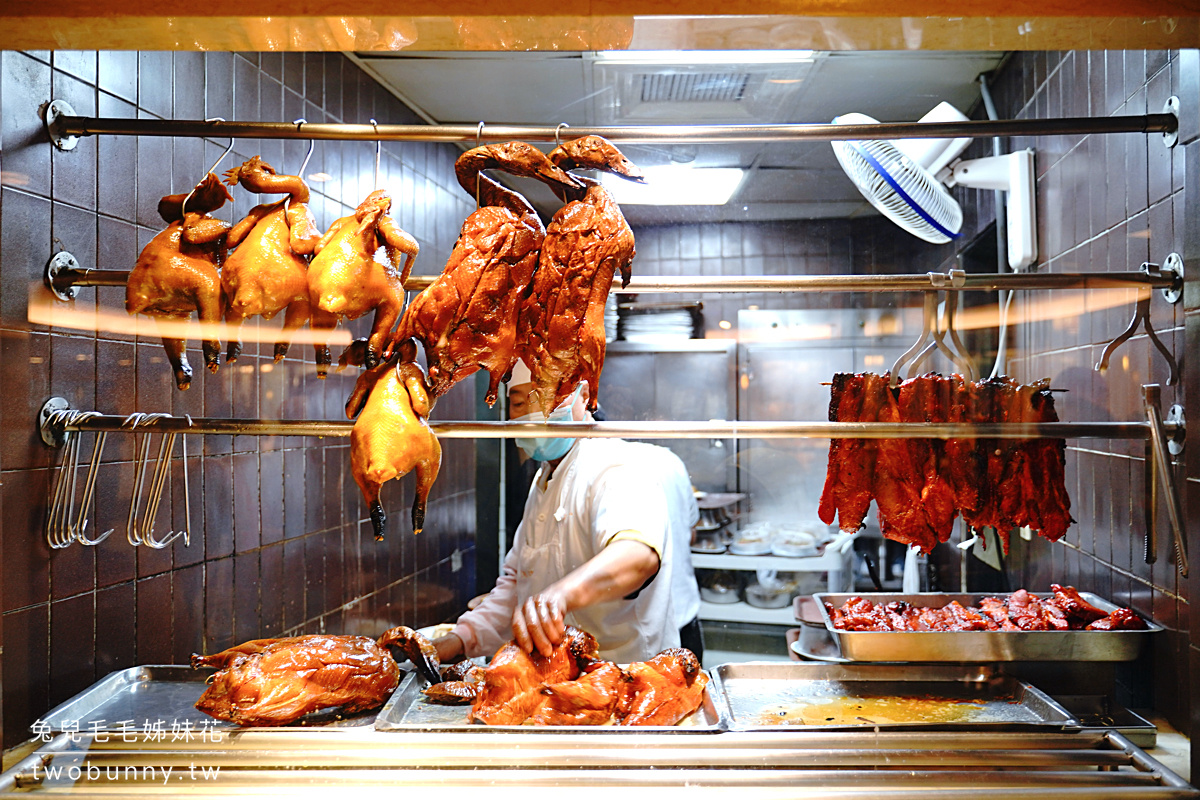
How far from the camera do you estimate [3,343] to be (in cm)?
188

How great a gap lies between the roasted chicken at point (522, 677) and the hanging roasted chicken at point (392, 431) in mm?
513

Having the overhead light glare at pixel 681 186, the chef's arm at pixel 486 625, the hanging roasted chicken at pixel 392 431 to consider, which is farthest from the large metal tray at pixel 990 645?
the overhead light glare at pixel 681 186

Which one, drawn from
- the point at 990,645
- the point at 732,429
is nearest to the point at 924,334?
the point at 732,429

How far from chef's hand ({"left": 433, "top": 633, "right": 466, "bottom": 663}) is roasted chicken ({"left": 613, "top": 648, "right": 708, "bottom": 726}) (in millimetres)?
809

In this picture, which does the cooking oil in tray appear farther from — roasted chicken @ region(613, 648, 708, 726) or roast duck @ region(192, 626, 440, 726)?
roast duck @ region(192, 626, 440, 726)

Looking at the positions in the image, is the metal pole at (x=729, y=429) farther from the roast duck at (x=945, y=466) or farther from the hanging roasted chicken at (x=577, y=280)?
the roast duck at (x=945, y=466)

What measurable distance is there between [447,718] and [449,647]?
0.67 m

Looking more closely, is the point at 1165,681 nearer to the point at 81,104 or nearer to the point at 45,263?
the point at 45,263

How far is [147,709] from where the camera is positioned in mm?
1985

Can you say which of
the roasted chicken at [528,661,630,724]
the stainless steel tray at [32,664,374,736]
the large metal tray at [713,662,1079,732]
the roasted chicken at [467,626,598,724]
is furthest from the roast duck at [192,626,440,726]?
the large metal tray at [713,662,1079,732]

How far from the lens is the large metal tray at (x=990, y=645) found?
6.66 feet

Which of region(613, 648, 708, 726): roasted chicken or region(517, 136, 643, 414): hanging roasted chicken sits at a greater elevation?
region(517, 136, 643, 414): hanging roasted chicken

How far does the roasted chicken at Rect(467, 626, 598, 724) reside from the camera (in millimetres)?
1869

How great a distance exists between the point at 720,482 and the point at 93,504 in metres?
2.39
